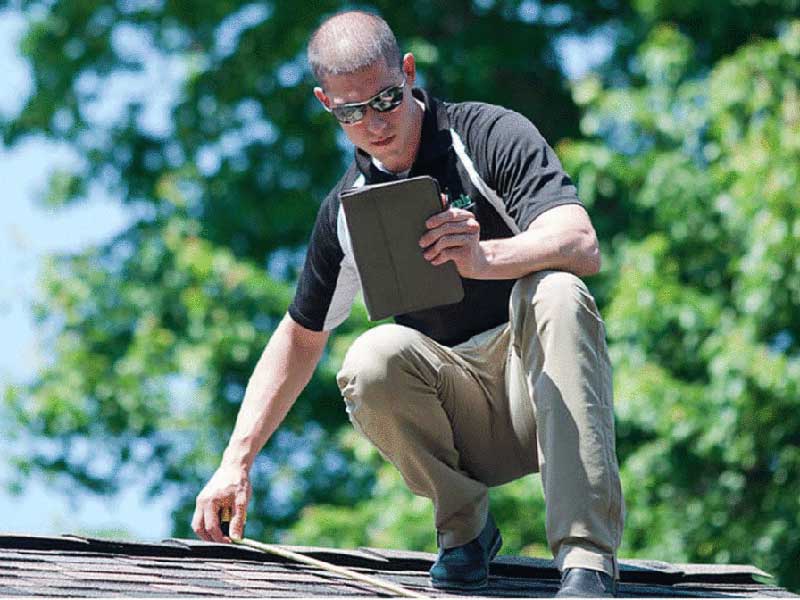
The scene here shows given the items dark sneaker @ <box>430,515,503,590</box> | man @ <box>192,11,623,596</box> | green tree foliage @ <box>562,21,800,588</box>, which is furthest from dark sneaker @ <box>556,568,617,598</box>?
green tree foliage @ <box>562,21,800,588</box>

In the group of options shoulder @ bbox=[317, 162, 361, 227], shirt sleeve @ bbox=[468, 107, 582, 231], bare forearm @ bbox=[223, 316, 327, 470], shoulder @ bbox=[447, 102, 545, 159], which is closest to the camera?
shirt sleeve @ bbox=[468, 107, 582, 231]

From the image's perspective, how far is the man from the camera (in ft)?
11.4

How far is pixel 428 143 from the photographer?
3.90 meters

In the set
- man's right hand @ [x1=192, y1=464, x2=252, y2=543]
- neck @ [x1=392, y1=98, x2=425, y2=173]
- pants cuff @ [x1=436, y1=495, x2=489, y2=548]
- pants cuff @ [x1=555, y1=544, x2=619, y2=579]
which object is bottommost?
pants cuff @ [x1=555, y1=544, x2=619, y2=579]

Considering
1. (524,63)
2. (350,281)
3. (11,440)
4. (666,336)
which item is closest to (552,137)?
(524,63)

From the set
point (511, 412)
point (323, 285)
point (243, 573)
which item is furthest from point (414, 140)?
point (243, 573)

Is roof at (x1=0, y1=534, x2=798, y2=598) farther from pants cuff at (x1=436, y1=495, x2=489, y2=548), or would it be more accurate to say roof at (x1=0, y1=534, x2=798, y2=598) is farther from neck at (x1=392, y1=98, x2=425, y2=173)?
neck at (x1=392, y1=98, x2=425, y2=173)

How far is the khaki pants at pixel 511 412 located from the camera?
3.43 metres

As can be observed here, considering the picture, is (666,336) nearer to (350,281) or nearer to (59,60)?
(350,281)

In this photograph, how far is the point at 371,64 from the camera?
3.82 metres

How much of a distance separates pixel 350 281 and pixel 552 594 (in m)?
0.97

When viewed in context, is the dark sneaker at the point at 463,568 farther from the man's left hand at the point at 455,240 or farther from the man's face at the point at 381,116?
the man's face at the point at 381,116

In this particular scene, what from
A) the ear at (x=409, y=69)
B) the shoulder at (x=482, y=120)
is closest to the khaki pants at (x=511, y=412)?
the shoulder at (x=482, y=120)

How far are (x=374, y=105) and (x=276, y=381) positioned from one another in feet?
2.69
